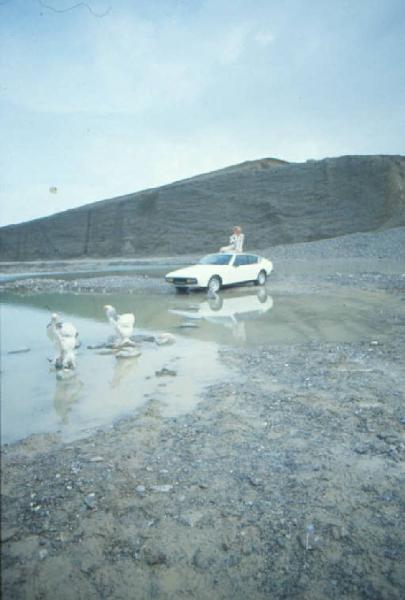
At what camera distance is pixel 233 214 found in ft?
135

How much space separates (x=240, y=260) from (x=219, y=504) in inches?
513

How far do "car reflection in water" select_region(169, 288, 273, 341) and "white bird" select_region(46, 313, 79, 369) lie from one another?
3507 millimetres

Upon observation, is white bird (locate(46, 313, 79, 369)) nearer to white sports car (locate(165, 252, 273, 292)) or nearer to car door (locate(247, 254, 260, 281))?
white sports car (locate(165, 252, 273, 292))

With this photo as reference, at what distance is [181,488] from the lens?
3061mm

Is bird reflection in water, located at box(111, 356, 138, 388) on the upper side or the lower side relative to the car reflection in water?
lower

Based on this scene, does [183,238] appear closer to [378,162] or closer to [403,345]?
[378,162]

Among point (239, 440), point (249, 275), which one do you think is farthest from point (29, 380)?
point (249, 275)

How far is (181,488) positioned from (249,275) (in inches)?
517

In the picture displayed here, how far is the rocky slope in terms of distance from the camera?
3716 centimetres

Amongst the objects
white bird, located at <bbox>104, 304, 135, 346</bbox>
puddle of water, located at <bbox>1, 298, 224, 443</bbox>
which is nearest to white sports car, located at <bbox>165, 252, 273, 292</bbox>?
puddle of water, located at <bbox>1, 298, 224, 443</bbox>

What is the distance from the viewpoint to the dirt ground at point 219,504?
6.45 ft

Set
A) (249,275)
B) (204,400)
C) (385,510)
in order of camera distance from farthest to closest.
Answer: (249,275)
(204,400)
(385,510)

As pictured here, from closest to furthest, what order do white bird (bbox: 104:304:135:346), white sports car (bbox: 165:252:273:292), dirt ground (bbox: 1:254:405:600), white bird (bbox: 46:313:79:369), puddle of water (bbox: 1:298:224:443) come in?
dirt ground (bbox: 1:254:405:600), puddle of water (bbox: 1:298:224:443), white bird (bbox: 46:313:79:369), white bird (bbox: 104:304:135:346), white sports car (bbox: 165:252:273:292)

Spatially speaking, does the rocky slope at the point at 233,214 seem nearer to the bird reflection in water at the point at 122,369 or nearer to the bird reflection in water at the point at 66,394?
the bird reflection in water at the point at 122,369
